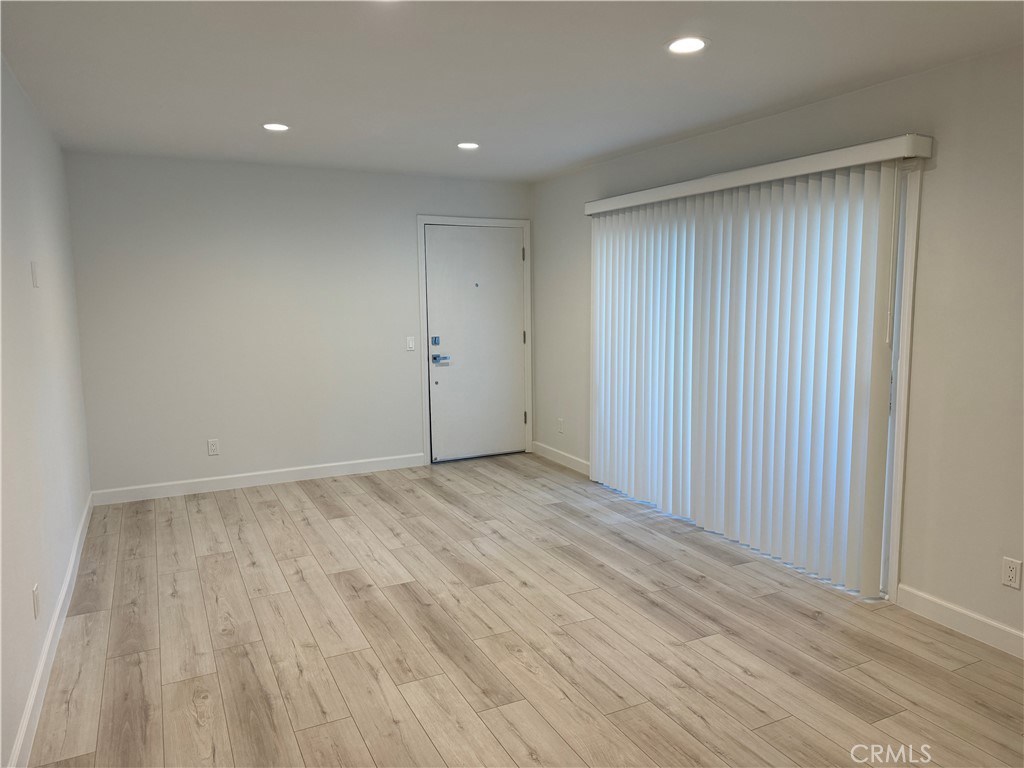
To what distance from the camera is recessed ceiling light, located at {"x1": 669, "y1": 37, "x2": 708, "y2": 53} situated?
8.48ft

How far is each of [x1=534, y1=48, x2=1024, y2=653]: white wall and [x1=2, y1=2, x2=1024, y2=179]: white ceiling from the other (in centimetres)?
15

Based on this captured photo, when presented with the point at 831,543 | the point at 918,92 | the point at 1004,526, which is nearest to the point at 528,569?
the point at 831,543

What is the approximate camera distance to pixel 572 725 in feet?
7.66

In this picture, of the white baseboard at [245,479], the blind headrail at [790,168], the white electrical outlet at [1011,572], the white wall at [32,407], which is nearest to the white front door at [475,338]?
the white baseboard at [245,479]

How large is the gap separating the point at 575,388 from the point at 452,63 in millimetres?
3187

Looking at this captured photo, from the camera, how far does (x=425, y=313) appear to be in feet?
18.8

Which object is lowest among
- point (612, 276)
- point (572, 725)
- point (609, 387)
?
point (572, 725)

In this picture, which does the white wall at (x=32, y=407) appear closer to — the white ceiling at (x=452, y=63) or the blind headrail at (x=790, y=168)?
the white ceiling at (x=452, y=63)

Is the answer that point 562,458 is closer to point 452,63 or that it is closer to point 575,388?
point 575,388

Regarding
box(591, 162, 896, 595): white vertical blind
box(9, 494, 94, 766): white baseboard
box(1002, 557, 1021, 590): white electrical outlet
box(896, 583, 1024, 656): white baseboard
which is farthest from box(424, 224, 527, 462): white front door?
box(1002, 557, 1021, 590): white electrical outlet

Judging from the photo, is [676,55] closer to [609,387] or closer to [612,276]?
[612,276]

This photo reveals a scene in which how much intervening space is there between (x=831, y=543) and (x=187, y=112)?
3913 millimetres

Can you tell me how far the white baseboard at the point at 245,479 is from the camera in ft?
15.9

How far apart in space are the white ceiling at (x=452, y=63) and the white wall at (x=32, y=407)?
1.26 feet
